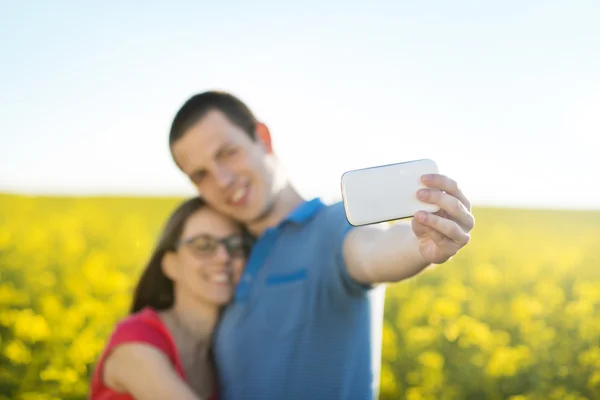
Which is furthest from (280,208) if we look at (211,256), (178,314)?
(178,314)

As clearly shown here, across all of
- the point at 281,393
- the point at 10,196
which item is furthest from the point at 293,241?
the point at 10,196

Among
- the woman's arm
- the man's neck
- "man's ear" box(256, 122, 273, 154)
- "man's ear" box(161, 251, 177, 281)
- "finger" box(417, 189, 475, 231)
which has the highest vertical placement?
"man's ear" box(256, 122, 273, 154)

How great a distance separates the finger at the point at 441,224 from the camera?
1424 millimetres

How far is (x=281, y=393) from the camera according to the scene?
7.11 feet

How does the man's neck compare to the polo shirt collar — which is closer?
the polo shirt collar

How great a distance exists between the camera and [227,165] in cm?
251

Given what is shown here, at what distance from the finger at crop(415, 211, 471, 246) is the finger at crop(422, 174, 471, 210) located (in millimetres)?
61

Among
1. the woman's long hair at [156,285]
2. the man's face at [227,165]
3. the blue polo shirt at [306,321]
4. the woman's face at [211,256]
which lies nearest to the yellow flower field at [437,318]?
the woman's long hair at [156,285]

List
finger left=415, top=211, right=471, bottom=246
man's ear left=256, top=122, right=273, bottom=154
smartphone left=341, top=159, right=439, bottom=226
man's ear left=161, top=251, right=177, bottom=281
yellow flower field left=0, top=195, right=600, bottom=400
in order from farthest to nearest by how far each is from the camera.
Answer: yellow flower field left=0, top=195, right=600, bottom=400 < man's ear left=161, top=251, right=177, bottom=281 < man's ear left=256, top=122, right=273, bottom=154 < smartphone left=341, top=159, right=439, bottom=226 < finger left=415, top=211, right=471, bottom=246

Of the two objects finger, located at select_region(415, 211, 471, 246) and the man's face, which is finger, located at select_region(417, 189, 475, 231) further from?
the man's face

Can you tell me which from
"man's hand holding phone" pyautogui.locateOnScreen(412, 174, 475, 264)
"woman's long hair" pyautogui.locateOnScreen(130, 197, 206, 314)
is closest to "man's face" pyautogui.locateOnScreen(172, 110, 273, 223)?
"woman's long hair" pyautogui.locateOnScreen(130, 197, 206, 314)

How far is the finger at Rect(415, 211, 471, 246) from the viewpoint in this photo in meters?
1.42

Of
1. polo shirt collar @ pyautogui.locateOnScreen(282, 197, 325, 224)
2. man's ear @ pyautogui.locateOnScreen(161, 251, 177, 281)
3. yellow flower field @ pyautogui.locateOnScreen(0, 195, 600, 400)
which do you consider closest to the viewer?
polo shirt collar @ pyautogui.locateOnScreen(282, 197, 325, 224)

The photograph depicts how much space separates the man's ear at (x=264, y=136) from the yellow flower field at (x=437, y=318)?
1.29m
